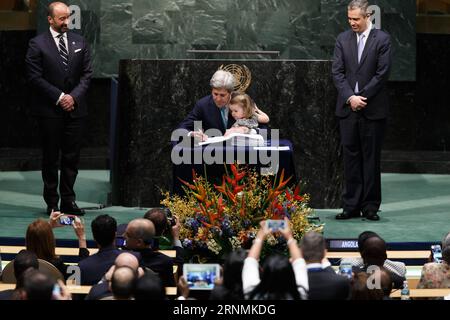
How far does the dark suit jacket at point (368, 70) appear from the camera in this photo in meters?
11.9

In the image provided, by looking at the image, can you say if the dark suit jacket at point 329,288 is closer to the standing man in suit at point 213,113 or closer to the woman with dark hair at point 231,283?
the woman with dark hair at point 231,283

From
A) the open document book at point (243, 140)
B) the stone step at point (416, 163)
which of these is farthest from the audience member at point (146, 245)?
the stone step at point (416, 163)

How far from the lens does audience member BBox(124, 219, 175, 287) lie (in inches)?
325

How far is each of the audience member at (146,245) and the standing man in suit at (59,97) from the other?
382cm

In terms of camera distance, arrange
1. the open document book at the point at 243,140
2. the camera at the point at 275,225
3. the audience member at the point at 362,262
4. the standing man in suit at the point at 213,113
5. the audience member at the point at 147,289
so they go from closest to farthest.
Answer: the audience member at the point at 147,289
the camera at the point at 275,225
the audience member at the point at 362,262
the open document book at the point at 243,140
the standing man in suit at the point at 213,113

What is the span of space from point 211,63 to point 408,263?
11.0 ft

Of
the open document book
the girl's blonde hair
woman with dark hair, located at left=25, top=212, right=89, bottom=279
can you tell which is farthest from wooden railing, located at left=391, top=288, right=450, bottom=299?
the girl's blonde hair

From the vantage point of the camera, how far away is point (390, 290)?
25.5ft

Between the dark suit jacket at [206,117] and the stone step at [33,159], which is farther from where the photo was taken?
the stone step at [33,159]

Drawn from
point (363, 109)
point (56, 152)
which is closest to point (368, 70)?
point (363, 109)

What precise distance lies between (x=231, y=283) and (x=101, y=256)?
5.88 feet

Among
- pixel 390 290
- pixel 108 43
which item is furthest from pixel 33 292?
pixel 108 43

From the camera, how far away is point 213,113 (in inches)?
454
